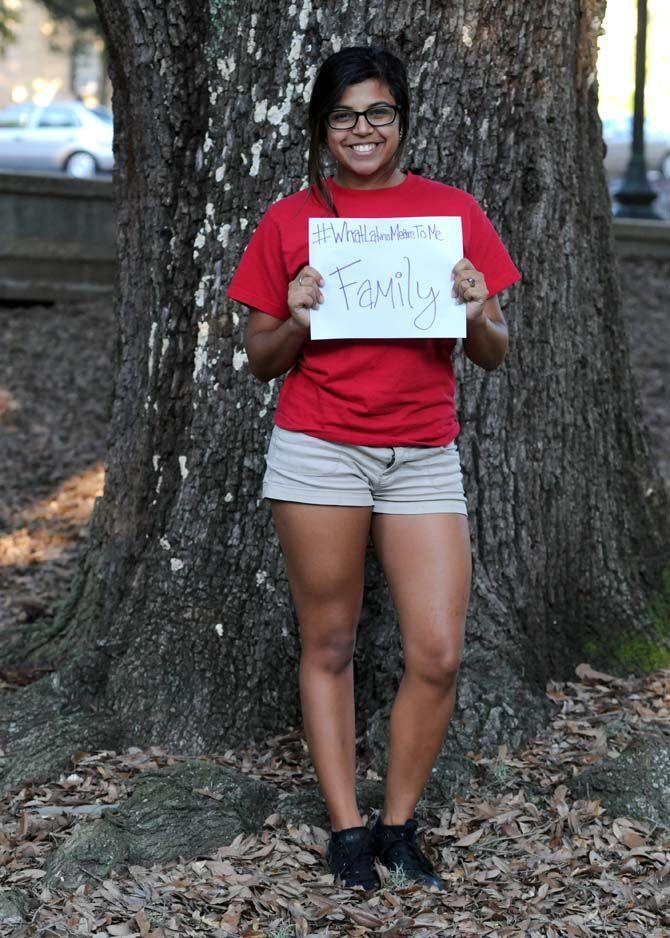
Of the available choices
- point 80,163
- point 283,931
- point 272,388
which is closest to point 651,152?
point 80,163

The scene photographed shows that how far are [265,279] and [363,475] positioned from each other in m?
0.56

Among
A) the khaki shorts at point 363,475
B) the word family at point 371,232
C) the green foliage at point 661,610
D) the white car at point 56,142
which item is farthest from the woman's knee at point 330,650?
the white car at point 56,142

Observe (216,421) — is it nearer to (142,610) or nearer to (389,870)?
(142,610)

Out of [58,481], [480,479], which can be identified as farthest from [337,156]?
[58,481]

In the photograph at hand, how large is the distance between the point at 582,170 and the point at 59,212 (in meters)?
7.71

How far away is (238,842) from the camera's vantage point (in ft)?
12.4

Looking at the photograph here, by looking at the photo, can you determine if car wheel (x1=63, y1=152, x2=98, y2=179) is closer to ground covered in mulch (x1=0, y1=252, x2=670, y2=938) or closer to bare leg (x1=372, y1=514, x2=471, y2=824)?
ground covered in mulch (x1=0, y1=252, x2=670, y2=938)

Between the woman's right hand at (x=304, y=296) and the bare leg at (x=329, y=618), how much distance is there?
1.61 ft

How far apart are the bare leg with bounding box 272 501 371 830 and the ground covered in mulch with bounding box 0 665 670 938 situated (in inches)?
10.8

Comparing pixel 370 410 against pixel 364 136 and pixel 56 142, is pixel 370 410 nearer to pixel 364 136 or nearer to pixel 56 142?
pixel 364 136

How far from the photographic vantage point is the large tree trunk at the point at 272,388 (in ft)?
13.7

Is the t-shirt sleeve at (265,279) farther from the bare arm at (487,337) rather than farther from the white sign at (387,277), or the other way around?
the bare arm at (487,337)

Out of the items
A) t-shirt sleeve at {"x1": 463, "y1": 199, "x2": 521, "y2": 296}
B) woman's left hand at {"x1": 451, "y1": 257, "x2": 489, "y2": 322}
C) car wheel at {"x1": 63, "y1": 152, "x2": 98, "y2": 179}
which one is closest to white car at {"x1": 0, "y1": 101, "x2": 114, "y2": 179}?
car wheel at {"x1": 63, "y1": 152, "x2": 98, "y2": 179}

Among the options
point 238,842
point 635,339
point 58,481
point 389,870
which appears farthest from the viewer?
point 635,339
